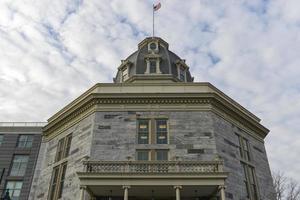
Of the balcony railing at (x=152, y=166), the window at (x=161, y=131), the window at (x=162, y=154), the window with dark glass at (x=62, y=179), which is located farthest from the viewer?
the window with dark glass at (x=62, y=179)

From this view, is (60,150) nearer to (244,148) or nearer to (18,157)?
(18,157)

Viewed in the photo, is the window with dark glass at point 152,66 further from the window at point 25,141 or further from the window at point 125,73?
the window at point 25,141

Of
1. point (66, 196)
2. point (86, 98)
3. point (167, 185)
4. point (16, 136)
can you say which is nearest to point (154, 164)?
point (167, 185)

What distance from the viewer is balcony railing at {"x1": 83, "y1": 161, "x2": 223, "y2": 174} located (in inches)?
691

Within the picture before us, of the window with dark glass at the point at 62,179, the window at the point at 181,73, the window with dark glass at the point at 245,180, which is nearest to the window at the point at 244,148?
the window with dark glass at the point at 245,180

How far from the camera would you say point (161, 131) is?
875 inches

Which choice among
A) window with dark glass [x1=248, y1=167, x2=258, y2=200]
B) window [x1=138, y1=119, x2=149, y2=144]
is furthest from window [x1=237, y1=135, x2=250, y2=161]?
window [x1=138, y1=119, x2=149, y2=144]

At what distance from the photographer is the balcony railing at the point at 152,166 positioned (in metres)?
Result: 17.6

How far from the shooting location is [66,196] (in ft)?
69.3

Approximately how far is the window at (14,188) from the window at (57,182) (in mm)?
5104

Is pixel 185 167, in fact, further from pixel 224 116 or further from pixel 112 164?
pixel 224 116

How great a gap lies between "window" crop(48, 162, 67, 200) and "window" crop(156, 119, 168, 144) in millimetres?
7570

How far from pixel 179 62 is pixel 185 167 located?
16098 millimetres

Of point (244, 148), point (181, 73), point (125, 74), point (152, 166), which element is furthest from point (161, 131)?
point (125, 74)
